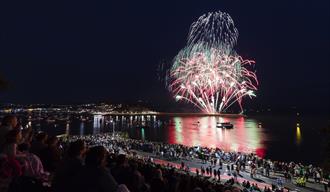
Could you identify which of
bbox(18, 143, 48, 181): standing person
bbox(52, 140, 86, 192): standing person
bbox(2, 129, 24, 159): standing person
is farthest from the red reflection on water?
bbox(52, 140, 86, 192): standing person

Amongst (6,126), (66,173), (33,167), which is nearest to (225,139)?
(6,126)

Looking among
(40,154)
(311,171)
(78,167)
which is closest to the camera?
(78,167)

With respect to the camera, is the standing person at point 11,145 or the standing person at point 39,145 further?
the standing person at point 39,145

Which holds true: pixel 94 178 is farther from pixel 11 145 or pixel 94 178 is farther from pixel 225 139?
pixel 225 139

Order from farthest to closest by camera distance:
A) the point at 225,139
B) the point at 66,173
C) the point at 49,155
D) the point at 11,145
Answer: the point at 225,139, the point at 49,155, the point at 11,145, the point at 66,173

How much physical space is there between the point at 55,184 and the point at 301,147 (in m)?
59.9

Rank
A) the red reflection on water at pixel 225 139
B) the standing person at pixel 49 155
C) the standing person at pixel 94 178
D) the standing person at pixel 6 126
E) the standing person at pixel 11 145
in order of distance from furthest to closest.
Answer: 1. the red reflection on water at pixel 225 139
2. the standing person at pixel 49 155
3. the standing person at pixel 6 126
4. the standing person at pixel 11 145
5. the standing person at pixel 94 178

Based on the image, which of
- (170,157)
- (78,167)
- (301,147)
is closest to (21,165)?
(78,167)

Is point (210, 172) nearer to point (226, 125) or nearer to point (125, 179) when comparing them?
point (125, 179)

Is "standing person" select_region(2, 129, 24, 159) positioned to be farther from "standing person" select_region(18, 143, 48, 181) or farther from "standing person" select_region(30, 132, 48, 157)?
"standing person" select_region(30, 132, 48, 157)

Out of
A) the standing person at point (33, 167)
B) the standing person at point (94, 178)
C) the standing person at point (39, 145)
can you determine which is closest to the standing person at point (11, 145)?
the standing person at point (33, 167)

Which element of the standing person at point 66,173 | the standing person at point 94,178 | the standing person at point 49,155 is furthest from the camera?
the standing person at point 49,155

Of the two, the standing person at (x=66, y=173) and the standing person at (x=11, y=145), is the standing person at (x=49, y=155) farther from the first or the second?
the standing person at (x=66, y=173)

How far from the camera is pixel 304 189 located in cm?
1656
